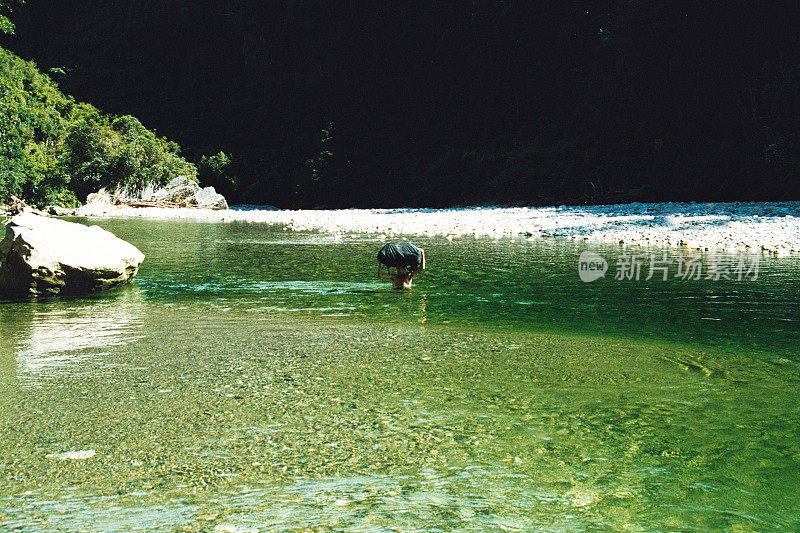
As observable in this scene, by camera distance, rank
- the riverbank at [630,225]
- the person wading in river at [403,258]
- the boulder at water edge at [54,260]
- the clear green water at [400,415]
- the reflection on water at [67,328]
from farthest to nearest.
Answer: the riverbank at [630,225], the person wading in river at [403,258], the boulder at water edge at [54,260], the reflection on water at [67,328], the clear green water at [400,415]

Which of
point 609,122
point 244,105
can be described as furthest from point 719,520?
point 244,105

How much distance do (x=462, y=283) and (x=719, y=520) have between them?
8.45 metres

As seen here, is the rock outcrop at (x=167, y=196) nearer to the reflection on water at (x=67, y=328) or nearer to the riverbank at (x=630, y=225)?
the riverbank at (x=630, y=225)

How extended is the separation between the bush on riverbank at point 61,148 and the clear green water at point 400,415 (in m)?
28.5

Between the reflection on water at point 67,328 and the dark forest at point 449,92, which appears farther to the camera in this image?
the dark forest at point 449,92

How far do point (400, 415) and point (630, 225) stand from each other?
61.4 ft

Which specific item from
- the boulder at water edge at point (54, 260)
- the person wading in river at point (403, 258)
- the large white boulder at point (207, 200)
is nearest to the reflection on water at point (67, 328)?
the boulder at water edge at point (54, 260)

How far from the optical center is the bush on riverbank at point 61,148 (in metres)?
33.9

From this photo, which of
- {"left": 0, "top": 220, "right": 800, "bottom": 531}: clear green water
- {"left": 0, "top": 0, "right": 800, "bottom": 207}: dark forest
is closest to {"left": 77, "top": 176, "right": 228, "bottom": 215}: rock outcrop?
{"left": 0, "top": 0, "right": 800, "bottom": 207}: dark forest

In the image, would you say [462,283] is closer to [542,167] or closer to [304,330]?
[304,330]

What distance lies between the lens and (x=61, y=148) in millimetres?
44000

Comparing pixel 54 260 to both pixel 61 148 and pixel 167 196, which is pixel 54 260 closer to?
pixel 167 196

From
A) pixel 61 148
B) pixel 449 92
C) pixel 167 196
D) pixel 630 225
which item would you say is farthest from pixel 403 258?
pixel 449 92

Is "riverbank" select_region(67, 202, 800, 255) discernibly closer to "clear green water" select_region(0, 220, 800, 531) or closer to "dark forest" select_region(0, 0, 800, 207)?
"dark forest" select_region(0, 0, 800, 207)
